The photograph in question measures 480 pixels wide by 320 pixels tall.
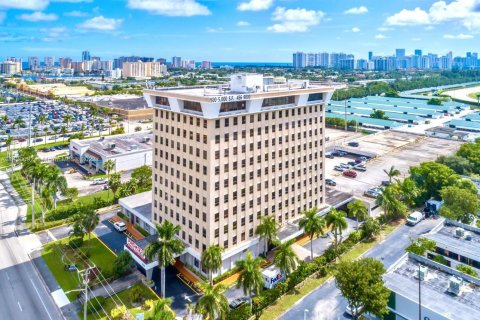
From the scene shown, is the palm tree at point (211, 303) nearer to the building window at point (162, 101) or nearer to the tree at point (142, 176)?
the building window at point (162, 101)

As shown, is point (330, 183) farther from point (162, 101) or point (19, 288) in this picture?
point (19, 288)

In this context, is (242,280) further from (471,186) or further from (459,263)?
(471,186)

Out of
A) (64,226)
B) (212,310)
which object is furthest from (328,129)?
(212,310)

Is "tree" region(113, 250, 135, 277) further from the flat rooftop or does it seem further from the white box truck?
the flat rooftop

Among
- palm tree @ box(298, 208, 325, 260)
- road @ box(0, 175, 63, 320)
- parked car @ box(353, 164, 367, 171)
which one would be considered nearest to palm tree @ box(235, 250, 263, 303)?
palm tree @ box(298, 208, 325, 260)

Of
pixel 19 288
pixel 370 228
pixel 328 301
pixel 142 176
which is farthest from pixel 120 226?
pixel 370 228

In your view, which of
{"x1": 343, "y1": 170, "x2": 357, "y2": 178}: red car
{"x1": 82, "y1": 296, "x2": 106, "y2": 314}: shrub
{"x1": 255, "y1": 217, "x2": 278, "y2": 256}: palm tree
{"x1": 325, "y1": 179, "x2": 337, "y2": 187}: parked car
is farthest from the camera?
{"x1": 343, "y1": 170, "x2": 357, "y2": 178}: red car

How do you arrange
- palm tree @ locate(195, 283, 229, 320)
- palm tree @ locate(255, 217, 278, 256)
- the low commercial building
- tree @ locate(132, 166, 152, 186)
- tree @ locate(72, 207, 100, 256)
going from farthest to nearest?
the low commercial building, tree @ locate(132, 166, 152, 186), tree @ locate(72, 207, 100, 256), palm tree @ locate(255, 217, 278, 256), palm tree @ locate(195, 283, 229, 320)

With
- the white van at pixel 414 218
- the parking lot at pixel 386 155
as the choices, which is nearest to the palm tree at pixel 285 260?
the white van at pixel 414 218
